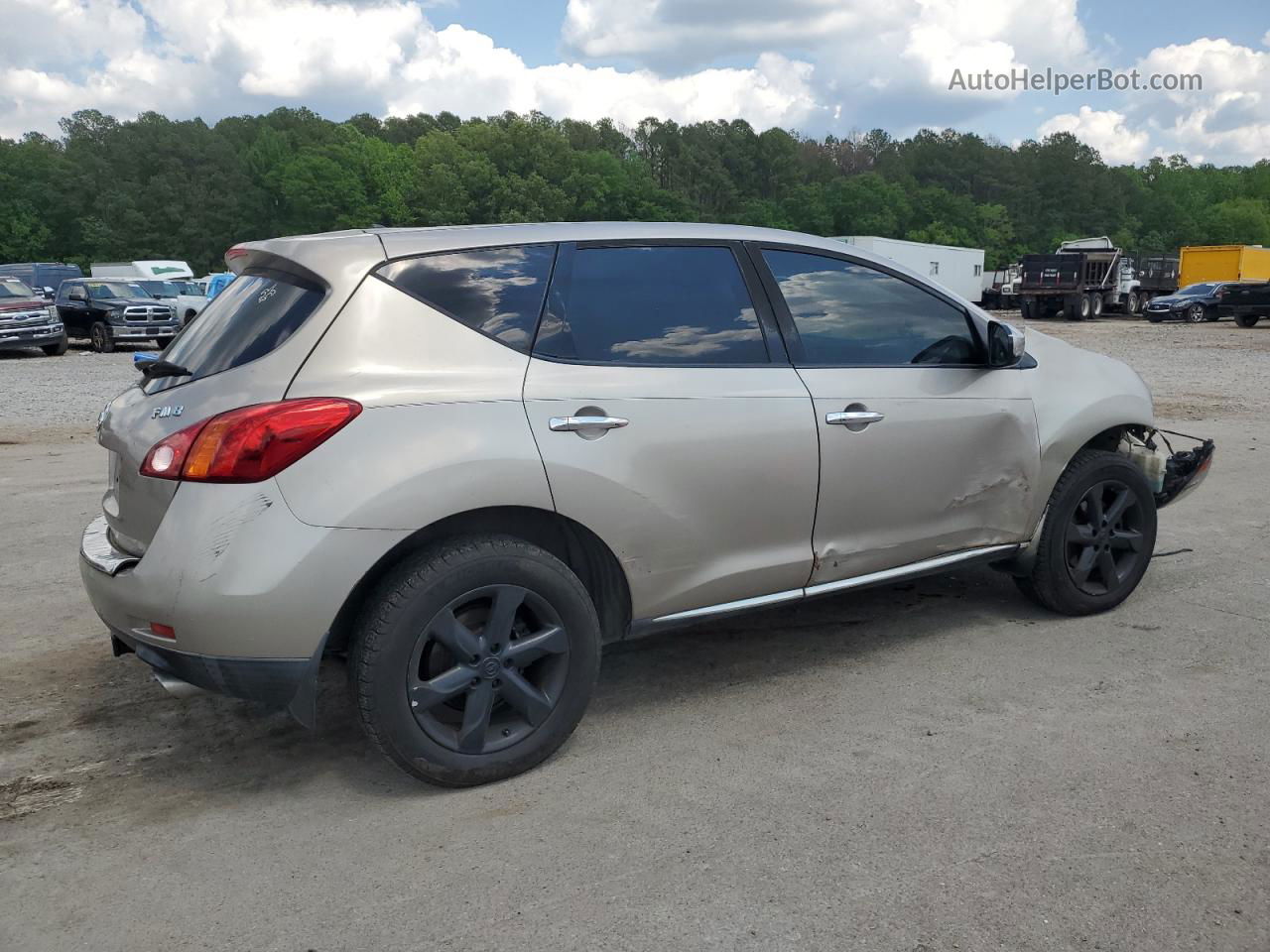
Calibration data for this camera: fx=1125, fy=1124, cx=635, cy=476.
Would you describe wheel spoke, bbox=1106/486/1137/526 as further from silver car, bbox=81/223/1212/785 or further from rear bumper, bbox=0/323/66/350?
rear bumper, bbox=0/323/66/350

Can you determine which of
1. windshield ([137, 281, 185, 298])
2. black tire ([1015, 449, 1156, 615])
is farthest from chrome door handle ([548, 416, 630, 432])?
windshield ([137, 281, 185, 298])

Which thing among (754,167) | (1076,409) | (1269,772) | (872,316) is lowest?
(1269,772)

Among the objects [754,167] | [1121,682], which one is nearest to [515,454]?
[1121,682]

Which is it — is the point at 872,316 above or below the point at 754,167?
below

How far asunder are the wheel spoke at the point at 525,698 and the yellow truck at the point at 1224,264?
47.3m

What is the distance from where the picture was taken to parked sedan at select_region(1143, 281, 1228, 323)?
37219mm

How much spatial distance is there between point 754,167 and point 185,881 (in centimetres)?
12083

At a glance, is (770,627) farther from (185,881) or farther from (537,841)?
(185,881)

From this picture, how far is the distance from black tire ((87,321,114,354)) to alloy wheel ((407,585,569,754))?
25.6 metres

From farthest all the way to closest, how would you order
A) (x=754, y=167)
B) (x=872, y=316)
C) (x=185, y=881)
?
(x=754, y=167)
(x=872, y=316)
(x=185, y=881)

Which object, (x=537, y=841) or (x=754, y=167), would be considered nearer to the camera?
(x=537, y=841)

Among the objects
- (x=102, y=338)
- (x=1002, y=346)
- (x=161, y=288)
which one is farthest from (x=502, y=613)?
(x=161, y=288)

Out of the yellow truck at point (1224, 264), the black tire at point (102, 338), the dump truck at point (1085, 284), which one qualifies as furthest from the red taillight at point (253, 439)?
the yellow truck at point (1224, 264)

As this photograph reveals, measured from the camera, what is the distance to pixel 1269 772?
3359 mm
